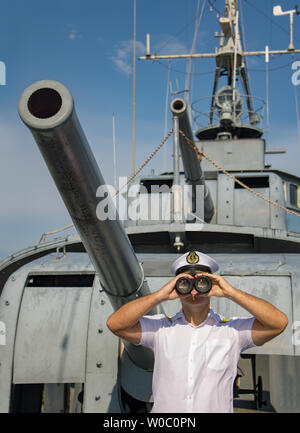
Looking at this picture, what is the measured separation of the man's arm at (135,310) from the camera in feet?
8.30

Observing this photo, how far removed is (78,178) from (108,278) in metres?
0.83

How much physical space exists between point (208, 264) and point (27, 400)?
304cm

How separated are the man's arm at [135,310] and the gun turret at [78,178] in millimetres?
480

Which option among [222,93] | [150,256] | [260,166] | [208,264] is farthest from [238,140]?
[208,264]

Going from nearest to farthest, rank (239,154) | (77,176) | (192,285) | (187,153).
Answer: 1. (192,285)
2. (77,176)
3. (187,153)
4. (239,154)

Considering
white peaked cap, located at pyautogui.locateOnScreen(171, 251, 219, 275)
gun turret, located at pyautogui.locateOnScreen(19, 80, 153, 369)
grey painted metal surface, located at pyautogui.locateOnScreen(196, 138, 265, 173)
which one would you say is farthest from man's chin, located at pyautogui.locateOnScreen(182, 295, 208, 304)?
grey painted metal surface, located at pyautogui.locateOnScreen(196, 138, 265, 173)

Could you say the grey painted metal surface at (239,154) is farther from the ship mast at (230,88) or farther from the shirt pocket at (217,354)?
the shirt pocket at (217,354)

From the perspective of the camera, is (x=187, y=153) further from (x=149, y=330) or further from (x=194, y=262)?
(x=149, y=330)

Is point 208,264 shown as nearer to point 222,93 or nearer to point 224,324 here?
point 224,324

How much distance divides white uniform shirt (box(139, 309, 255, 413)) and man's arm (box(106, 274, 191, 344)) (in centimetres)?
10

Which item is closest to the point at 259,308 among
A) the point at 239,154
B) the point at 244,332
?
the point at 244,332

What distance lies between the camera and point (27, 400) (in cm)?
502

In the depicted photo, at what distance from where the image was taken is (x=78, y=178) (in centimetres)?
258

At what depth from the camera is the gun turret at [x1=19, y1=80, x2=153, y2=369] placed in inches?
89.7
